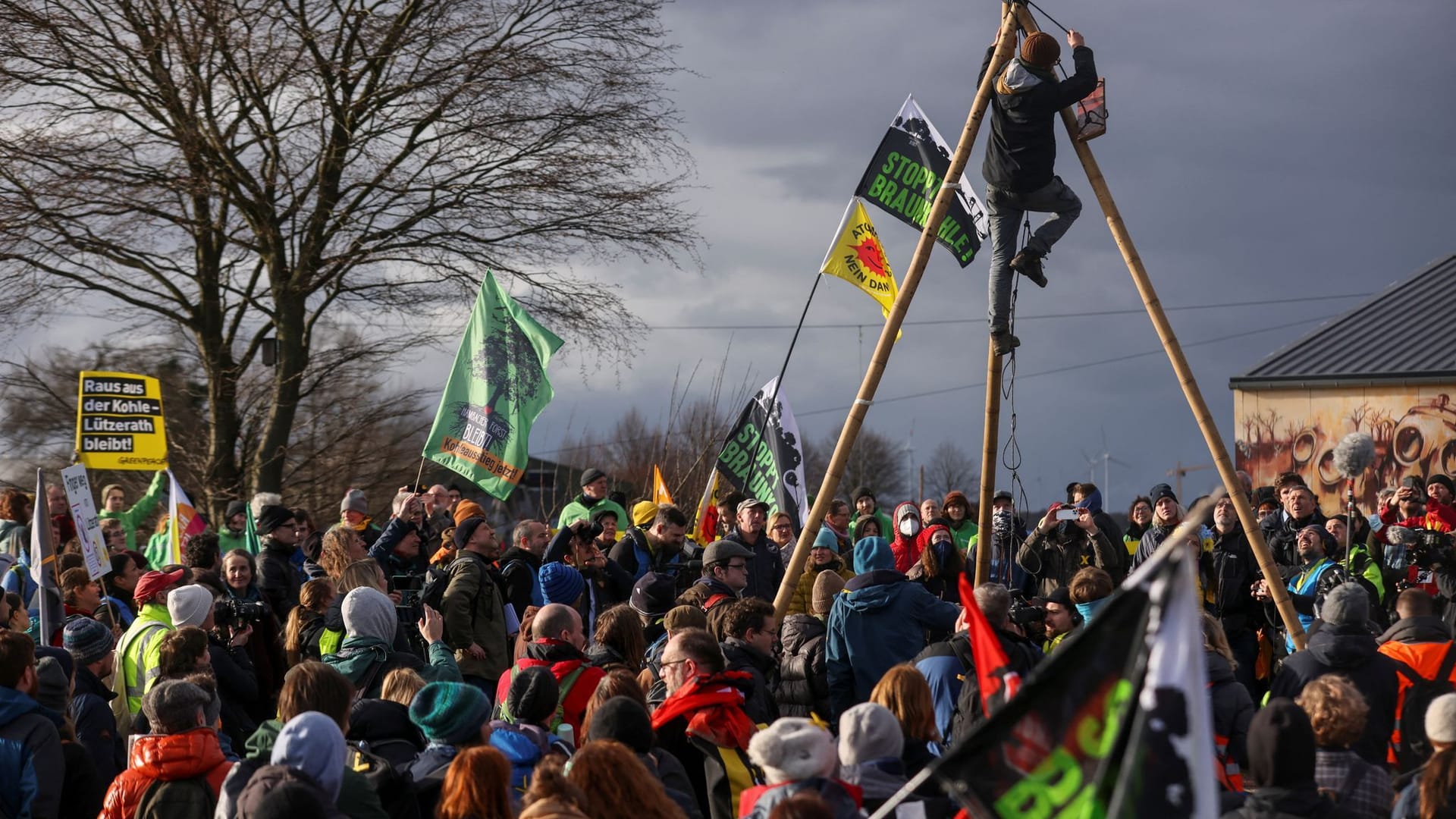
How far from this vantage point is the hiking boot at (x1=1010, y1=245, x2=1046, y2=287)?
8.52m

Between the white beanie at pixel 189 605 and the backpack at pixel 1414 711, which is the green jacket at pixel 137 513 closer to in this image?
the white beanie at pixel 189 605

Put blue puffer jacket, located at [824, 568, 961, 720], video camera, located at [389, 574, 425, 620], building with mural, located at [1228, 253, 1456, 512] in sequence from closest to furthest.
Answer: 1. blue puffer jacket, located at [824, 568, 961, 720]
2. video camera, located at [389, 574, 425, 620]
3. building with mural, located at [1228, 253, 1456, 512]

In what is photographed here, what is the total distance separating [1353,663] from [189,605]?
5.48m

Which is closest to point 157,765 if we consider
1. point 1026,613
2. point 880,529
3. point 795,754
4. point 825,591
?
point 795,754

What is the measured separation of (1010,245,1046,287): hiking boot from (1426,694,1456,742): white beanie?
4141mm

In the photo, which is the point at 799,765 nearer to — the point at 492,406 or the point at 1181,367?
the point at 1181,367

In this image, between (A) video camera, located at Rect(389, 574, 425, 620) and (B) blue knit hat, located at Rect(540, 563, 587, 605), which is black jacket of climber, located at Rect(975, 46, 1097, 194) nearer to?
(B) blue knit hat, located at Rect(540, 563, 587, 605)

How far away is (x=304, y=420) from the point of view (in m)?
21.4

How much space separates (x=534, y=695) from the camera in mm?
5836

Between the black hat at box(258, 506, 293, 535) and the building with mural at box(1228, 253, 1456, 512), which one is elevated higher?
the building with mural at box(1228, 253, 1456, 512)

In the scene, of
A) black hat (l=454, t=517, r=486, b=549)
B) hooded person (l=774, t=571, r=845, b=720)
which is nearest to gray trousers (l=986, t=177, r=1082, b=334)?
hooded person (l=774, t=571, r=845, b=720)

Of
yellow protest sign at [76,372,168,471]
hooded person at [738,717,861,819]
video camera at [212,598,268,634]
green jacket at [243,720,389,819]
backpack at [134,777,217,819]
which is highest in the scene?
yellow protest sign at [76,372,168,471]

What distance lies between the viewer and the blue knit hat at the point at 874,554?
8172 mm

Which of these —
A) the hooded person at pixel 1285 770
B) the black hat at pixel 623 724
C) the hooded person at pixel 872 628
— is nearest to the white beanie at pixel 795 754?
the black hat at pixel 623 724
